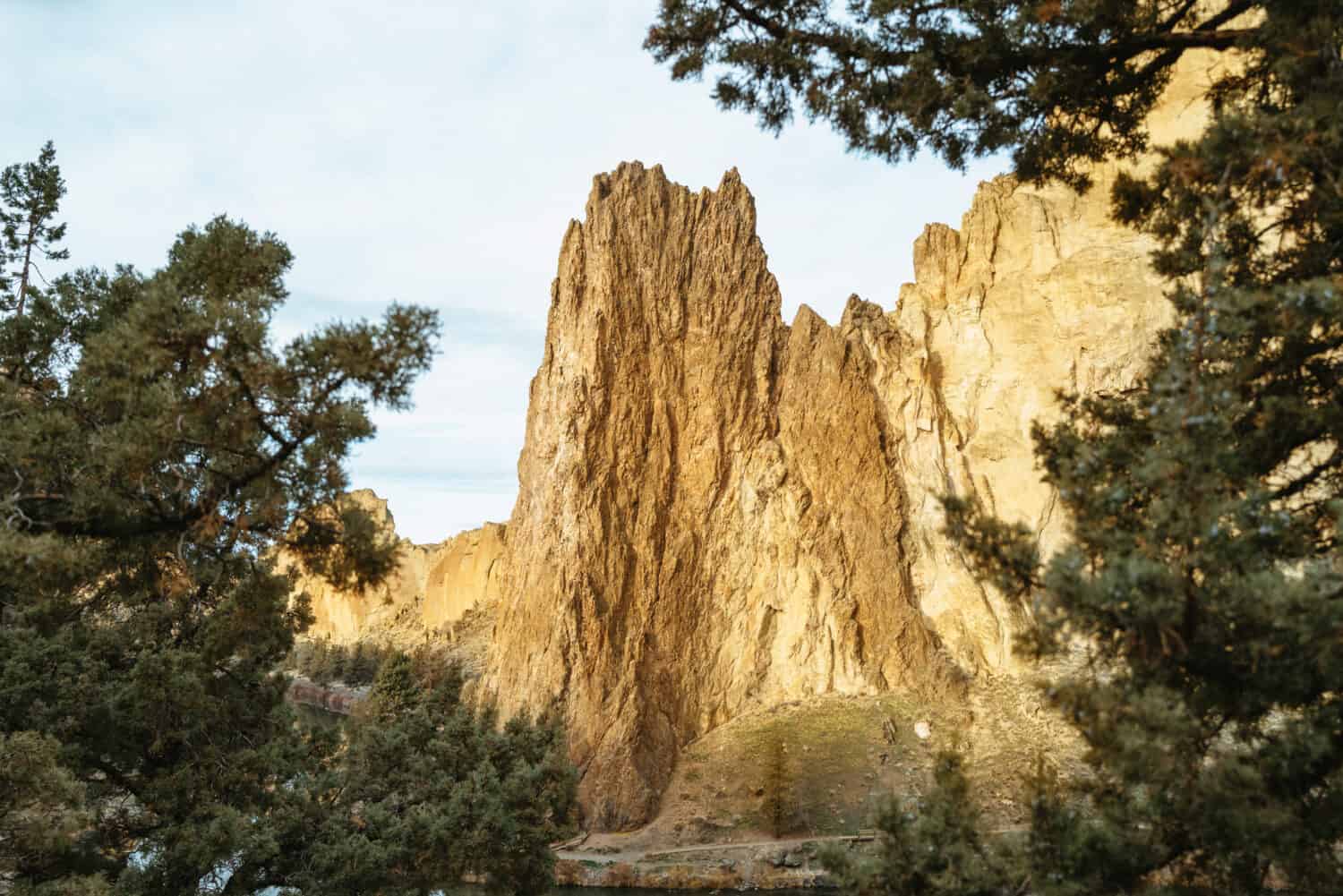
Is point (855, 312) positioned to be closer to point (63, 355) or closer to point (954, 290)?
point (954, 290)

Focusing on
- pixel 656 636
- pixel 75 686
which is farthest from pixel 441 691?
pixel 656 636

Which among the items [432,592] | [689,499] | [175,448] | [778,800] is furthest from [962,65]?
[432,592]

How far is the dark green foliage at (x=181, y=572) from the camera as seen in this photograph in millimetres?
6941

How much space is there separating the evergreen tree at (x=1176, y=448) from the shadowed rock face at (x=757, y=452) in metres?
37.2

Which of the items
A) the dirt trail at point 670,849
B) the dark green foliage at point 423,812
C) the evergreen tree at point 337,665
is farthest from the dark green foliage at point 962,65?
the evergreen tree at point 337,665

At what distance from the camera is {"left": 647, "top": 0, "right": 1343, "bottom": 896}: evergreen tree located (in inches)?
233

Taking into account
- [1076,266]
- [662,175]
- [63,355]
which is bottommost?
[63,355]

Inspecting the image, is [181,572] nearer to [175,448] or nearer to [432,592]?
[175,448]

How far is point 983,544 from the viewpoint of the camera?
6.59 metres

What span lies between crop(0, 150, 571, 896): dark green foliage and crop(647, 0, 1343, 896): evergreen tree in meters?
4.49

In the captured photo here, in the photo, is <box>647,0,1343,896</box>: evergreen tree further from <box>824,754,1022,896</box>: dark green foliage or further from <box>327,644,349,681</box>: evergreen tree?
<box>327,644,349,681</box>: evergreen tree

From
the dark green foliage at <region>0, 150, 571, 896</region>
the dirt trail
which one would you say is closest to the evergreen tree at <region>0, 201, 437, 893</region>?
the dark green foliage at <region>0, 150, 571, 896</region>

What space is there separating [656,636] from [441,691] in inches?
1089

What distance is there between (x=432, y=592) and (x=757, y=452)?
192ft
